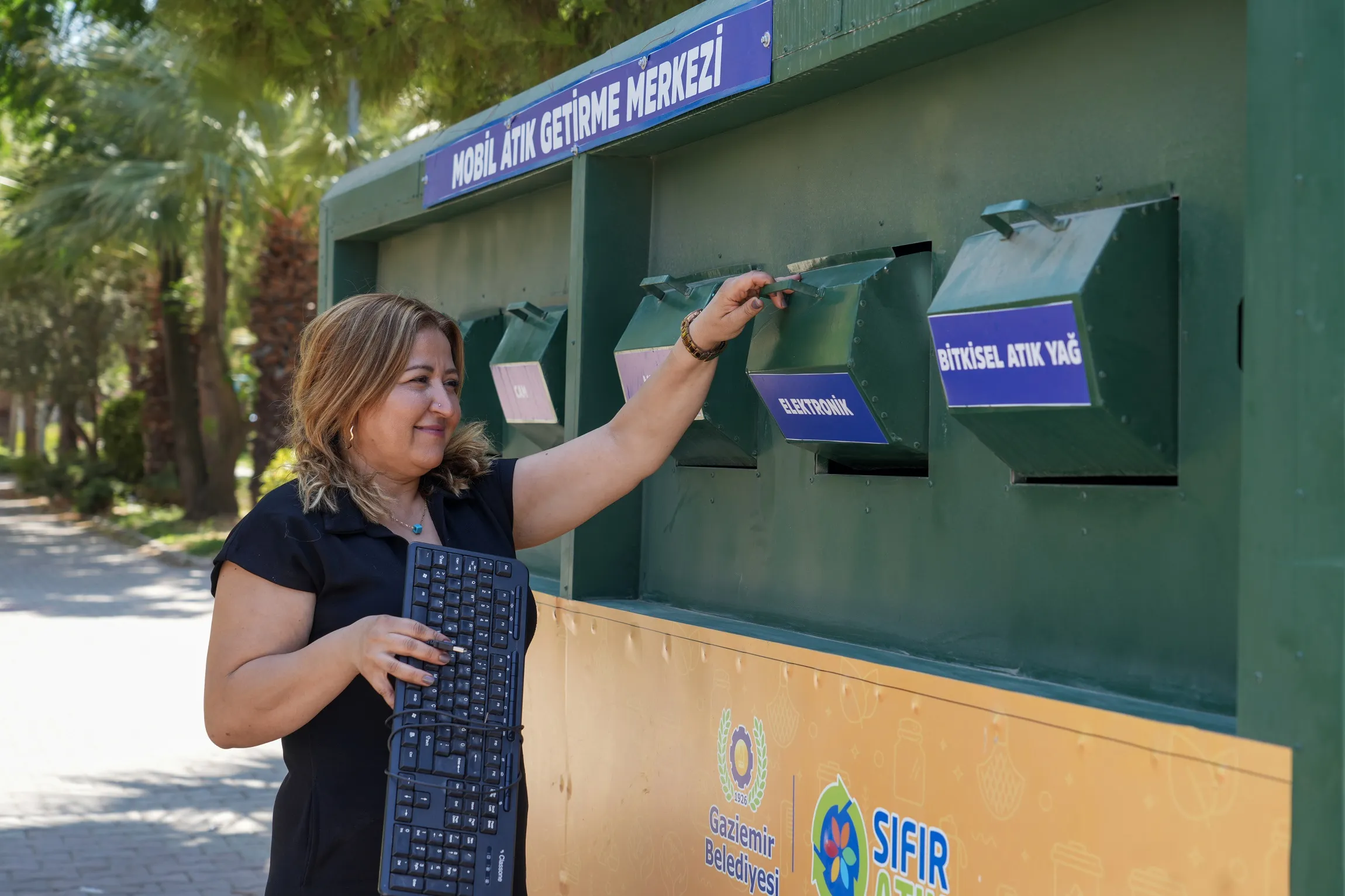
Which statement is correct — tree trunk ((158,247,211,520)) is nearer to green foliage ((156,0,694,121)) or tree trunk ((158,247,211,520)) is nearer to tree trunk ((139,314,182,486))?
tree trunk ((139,314,182,486))

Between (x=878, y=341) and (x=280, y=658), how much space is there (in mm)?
1394

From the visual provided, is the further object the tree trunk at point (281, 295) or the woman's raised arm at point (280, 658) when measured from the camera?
the tree trunk at point (281, 295)

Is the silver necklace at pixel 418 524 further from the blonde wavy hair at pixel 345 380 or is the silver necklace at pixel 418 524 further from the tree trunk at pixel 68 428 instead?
the tree trunk at pixel 68 428

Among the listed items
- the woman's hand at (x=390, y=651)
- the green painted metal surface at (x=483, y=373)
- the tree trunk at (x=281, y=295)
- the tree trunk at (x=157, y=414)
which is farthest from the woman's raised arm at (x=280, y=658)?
the tree trunk at (x=157, y=414)

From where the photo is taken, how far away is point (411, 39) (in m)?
6.88

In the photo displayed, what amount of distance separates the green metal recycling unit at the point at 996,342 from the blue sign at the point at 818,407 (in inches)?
0.5

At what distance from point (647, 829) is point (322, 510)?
1529 mm

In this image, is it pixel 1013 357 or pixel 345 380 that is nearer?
pixel 1013 357

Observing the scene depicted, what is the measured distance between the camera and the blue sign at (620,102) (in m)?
3.36

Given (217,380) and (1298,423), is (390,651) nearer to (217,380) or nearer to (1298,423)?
(1298,423)

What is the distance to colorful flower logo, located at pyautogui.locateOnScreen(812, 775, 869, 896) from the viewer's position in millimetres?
2891

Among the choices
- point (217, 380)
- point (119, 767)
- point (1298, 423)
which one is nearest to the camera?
point (1298, 423)

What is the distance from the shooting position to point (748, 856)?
10.8 feet

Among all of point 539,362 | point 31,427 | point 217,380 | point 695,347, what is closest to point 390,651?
point 695,347
